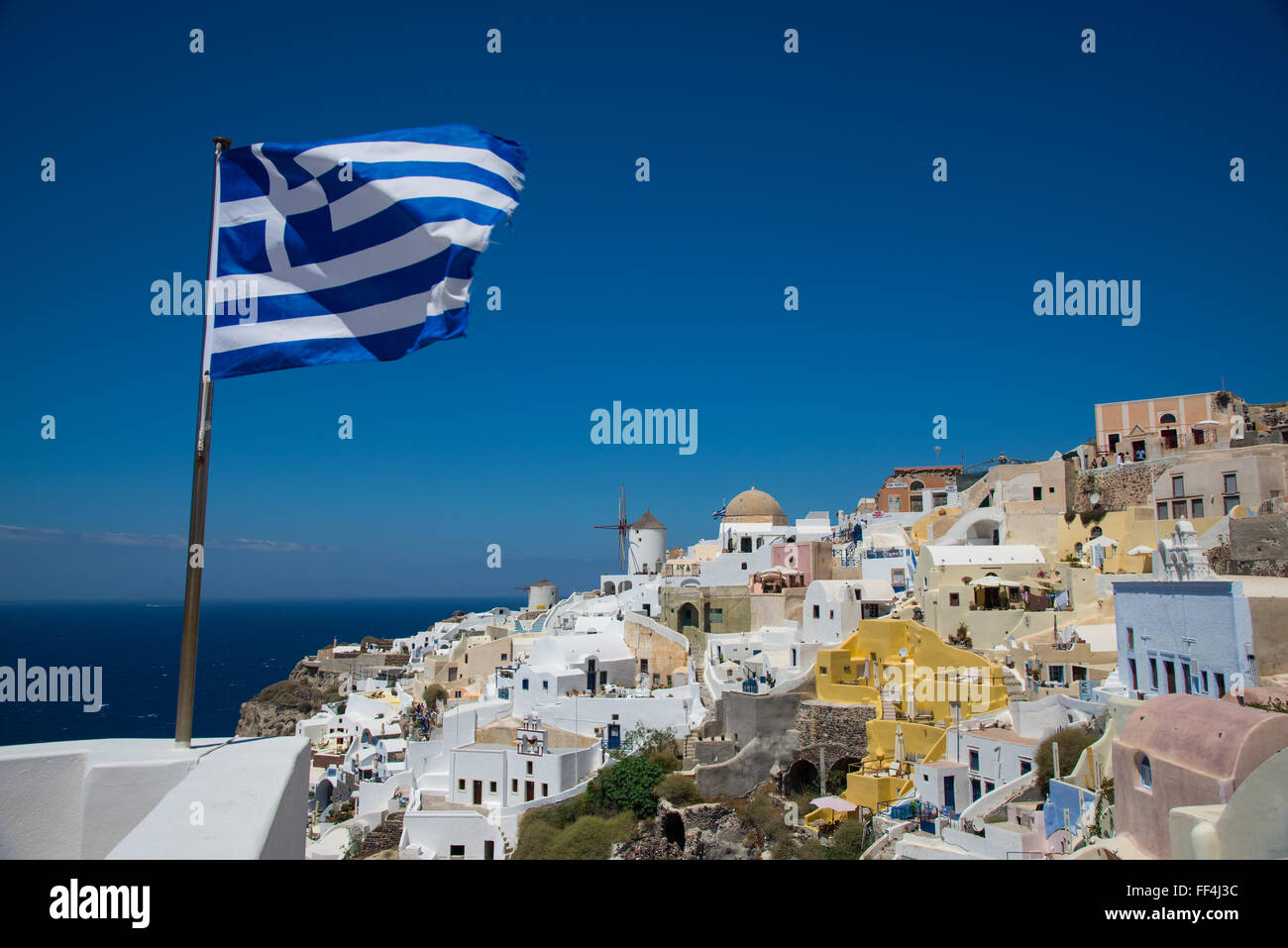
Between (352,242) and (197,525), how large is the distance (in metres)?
2.44

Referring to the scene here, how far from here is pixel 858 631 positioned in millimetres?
24562

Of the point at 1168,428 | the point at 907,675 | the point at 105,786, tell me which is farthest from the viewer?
the point at 1168,428

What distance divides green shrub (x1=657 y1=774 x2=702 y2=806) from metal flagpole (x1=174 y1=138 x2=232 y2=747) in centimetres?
1874

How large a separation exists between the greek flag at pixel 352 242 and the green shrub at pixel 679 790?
18.5 meters

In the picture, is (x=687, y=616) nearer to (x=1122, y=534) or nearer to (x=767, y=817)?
(x=767, y=817)

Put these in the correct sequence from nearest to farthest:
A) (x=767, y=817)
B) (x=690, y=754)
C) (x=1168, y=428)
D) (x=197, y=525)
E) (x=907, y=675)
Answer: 1. (x=197, y=525)
2. (x=767, y=817)
3. (x=907, y=675)
4. (x=690, y=754)
5. (x=1168, y=428)

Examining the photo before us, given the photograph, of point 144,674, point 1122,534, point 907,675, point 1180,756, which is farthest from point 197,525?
point 144,674

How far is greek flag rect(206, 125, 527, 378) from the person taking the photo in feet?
19.7

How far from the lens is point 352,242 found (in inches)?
252

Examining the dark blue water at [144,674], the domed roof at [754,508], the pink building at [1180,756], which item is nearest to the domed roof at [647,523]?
the domed roof at [754,508]

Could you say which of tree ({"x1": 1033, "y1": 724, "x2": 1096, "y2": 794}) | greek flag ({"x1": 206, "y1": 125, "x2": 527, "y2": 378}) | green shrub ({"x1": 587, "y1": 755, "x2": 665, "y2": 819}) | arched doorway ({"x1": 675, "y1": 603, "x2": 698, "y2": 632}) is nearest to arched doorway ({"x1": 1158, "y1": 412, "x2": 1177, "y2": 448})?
arched doorway ({"x1": 675, "y1": 603, "x2": 698, "y2": 632})

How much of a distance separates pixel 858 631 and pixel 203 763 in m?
22.2

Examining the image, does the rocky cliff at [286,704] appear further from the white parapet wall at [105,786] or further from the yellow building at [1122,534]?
the white parapet wall at [105,786]
